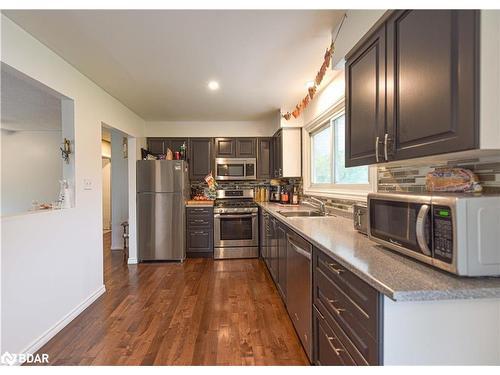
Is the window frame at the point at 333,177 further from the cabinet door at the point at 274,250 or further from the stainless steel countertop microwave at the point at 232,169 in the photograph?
the stainless steel countertop microwave at the point at 232,169

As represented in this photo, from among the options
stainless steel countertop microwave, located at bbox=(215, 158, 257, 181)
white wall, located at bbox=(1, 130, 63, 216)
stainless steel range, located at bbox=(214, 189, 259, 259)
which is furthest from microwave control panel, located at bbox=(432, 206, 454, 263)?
white wall, located at bbox=(1, 130, 63, 216)

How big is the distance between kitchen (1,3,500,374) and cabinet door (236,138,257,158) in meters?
0.57

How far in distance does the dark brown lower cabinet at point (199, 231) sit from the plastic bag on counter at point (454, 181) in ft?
11.0

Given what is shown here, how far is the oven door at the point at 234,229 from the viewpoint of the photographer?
4227mm

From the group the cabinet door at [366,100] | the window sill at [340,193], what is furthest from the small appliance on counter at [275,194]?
the cabinet door at [366,100]

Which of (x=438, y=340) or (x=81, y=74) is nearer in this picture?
(x=438, y=340)

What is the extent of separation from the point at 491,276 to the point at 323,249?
0.68 m

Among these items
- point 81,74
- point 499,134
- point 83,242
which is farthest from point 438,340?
point 81,74

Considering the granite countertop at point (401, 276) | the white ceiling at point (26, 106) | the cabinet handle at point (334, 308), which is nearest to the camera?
the granite countertop at point (401, 276)

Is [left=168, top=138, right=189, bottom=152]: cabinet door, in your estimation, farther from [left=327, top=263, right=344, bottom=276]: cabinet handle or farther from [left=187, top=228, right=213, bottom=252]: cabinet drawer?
[left=327, top=263, right=344, bottom=276]: cabinet handle

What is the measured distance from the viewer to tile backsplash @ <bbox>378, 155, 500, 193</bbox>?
1130mm

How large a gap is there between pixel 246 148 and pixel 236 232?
1489mm

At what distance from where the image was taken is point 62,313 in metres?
2.24
